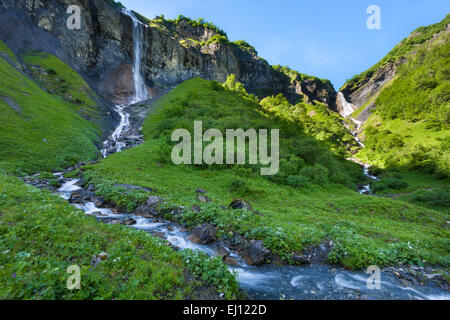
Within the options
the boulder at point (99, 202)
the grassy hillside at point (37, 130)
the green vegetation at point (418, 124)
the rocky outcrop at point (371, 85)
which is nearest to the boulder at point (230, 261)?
the boulder at point (99, 202)

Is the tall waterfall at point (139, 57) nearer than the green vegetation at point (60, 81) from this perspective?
No

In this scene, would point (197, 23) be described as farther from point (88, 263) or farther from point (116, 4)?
point (88, 263)

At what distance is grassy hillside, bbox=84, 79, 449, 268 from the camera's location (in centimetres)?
941

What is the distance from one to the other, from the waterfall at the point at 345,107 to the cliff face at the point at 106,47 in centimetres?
10369

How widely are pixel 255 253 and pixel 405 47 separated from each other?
219m

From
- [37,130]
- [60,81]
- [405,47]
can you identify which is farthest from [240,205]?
[405,47]

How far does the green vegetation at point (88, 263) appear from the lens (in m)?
4.56

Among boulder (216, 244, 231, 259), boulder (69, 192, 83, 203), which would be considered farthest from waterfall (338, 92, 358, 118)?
boulder (69, 192, 83, 203)

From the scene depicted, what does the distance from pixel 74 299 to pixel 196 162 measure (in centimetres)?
2008

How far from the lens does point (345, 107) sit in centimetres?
16100

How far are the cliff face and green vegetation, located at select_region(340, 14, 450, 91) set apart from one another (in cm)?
12254

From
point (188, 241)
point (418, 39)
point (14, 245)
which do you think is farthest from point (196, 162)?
point (418, 39)

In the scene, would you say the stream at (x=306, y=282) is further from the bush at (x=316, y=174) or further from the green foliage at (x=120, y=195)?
the bush at (x=316, y=174)

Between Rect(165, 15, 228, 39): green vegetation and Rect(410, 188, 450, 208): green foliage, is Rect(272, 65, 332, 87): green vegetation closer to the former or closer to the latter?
Rect(165, 15, 228, 39): green vegetation
